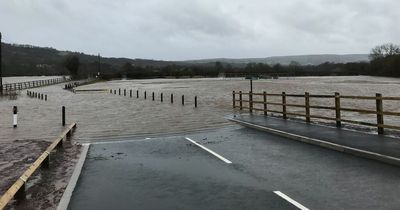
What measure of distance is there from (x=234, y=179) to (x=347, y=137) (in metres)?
5.67

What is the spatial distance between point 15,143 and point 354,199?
37.4 ft

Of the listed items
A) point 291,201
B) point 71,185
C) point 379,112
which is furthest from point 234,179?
point 379,112

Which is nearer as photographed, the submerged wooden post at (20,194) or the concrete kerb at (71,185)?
the concrete kerb at (71,185)

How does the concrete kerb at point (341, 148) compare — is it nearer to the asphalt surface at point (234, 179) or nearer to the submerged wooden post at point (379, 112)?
the asphalt surface at point (234, 179)

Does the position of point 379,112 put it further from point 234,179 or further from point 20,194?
point 20,194

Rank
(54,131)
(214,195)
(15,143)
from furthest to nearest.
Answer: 1. (54,131)
2. (15,143)
3. (214,195)

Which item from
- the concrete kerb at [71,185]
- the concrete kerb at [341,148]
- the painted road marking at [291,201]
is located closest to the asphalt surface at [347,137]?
the concrete kerb at [341,148]

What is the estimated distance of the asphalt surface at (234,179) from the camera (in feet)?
24.6

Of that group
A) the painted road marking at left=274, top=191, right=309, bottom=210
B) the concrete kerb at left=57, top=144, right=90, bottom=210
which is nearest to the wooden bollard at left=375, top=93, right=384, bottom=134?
the painted road marking at left=274, top=191, right=309, bottom=210

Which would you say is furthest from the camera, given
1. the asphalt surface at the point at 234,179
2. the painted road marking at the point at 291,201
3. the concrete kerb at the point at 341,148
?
the concrete kerb at the point at 341,148

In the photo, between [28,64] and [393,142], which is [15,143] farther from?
[28,64]

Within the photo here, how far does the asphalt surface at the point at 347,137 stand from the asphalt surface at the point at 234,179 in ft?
2.28

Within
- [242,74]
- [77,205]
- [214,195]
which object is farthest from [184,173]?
[242,74]

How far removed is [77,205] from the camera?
758 cm
